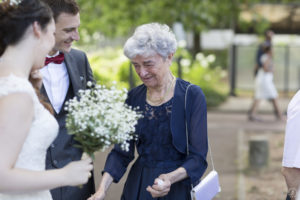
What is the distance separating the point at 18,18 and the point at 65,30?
0.81 metres

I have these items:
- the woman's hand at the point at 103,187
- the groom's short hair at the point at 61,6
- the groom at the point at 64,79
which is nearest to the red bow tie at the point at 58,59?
the groom at the point at 64,79

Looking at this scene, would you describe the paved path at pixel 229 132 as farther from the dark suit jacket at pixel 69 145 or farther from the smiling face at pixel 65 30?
the smiling face at pixel 65 30

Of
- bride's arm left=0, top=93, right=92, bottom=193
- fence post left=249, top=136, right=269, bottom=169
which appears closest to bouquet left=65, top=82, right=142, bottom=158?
bride's arm left=0, top=93, right=92, bottom=193

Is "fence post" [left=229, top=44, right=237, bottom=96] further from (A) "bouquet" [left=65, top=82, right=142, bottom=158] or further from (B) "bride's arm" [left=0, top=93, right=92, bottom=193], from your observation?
(B) "bride's arm" [left=0, top=93, right=92, bottom=193]

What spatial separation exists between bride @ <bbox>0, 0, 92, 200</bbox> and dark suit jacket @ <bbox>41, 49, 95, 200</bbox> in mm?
738

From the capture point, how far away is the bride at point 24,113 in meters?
2.13

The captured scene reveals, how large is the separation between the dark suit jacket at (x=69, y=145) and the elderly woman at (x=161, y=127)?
8.2 inches

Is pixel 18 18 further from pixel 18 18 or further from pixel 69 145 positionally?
pixel 69 145

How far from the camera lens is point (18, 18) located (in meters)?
2.29

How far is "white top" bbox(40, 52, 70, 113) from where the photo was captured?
3293mm

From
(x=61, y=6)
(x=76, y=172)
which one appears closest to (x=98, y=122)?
(x=76, y=172)

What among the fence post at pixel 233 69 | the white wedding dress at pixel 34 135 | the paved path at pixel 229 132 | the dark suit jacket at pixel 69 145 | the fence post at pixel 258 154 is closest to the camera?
the white wedding dress at pixel 34 135

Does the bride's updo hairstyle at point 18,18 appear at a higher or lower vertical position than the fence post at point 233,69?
higher

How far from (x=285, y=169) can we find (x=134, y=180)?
34.9 inches
